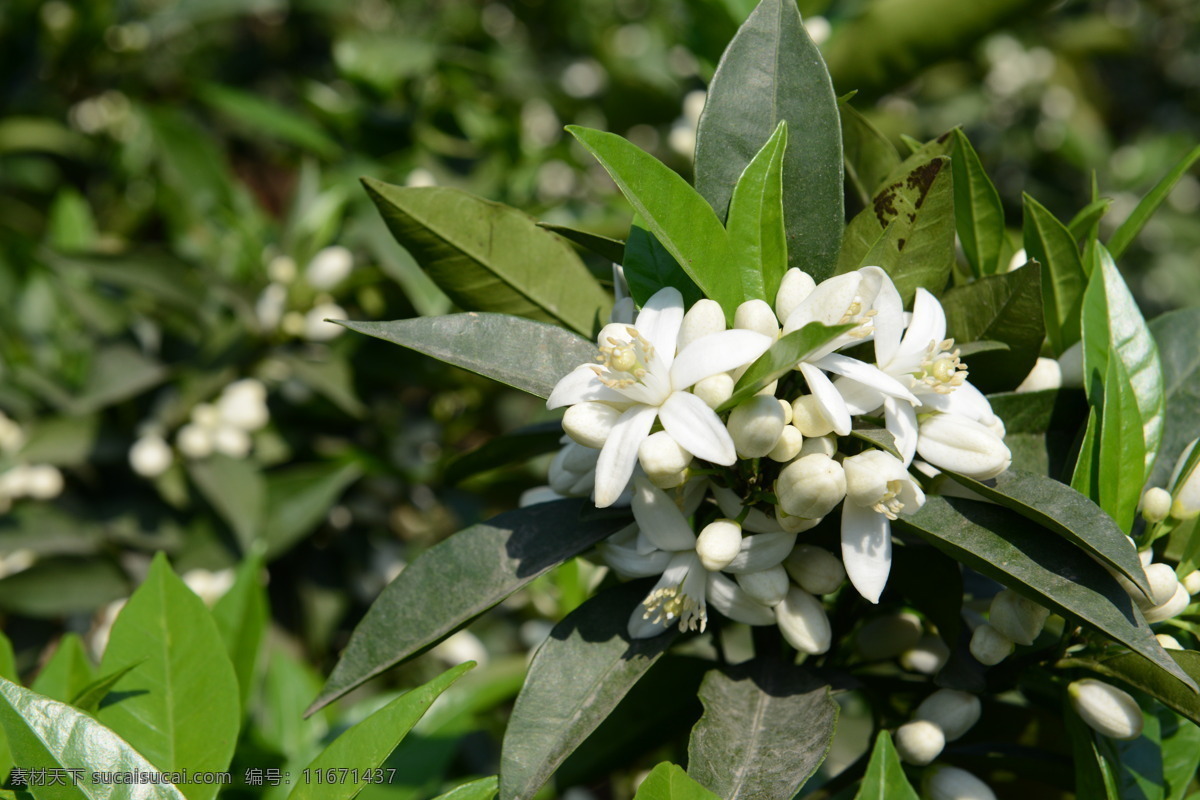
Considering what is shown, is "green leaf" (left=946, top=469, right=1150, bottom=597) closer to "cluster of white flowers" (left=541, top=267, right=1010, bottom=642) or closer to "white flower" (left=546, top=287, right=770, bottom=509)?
"cluster of white flowers" (left=541, top=267, right=1010, bottom=642)

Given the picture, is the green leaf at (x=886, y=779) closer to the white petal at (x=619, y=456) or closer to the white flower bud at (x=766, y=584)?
the white flower bud at (x=766, y=584)

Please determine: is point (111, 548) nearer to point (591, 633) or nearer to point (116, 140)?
point (591, 633)

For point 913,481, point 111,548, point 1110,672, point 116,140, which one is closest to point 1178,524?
point 1110,672

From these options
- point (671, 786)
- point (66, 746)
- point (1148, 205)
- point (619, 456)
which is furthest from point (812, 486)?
point (66, 746)

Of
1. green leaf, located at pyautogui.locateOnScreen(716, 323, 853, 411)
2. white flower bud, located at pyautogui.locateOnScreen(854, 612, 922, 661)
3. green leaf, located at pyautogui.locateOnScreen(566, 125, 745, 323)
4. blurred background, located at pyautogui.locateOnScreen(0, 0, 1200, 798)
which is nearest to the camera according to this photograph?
green leaf, located at pyautogui.locateOnScreen(716, 323, 853, 411)

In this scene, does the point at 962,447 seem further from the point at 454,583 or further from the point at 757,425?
the point at 454,583

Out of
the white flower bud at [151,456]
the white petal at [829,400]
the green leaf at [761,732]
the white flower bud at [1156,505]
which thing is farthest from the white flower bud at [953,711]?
the white flower bud at [151,456]

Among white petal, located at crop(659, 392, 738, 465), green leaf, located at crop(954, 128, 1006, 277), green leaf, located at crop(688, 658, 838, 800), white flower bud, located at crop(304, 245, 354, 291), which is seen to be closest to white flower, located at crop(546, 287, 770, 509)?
white petal, located at crop(659, 392, 738, 465)

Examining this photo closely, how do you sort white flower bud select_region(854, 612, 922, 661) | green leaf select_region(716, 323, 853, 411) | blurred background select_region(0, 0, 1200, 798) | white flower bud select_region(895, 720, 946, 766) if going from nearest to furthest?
green leaf select_region(716, 323, 853, 411) → white flower bud select_region(895, 720, 946, 766) → white flower bud select_region(854, 612, 922, 661) → blurred background select_region(0, 0, 1200, 798)
